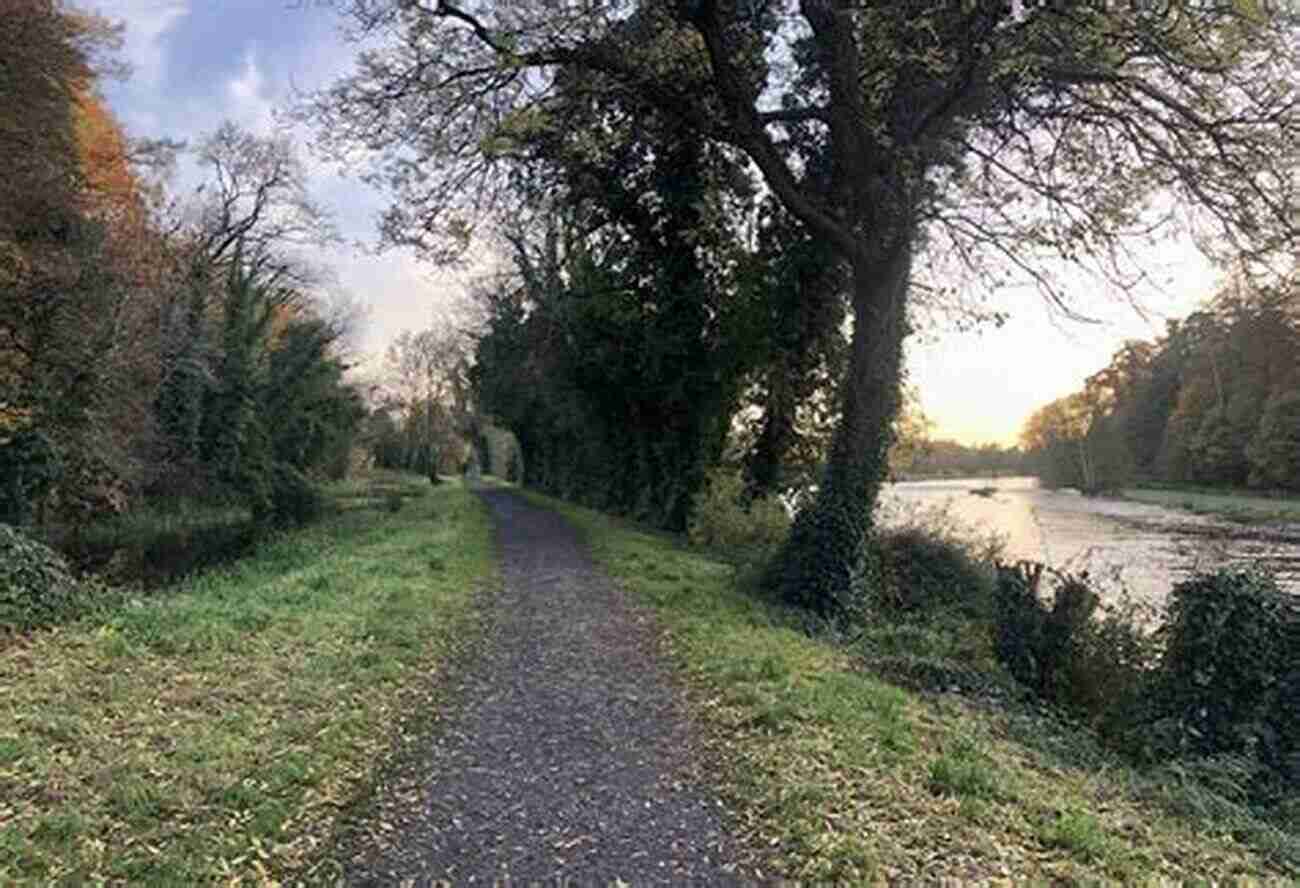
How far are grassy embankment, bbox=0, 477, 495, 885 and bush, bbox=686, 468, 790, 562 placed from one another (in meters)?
7.55

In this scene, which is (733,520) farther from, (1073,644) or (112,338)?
(112,338)

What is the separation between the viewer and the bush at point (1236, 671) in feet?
24.6

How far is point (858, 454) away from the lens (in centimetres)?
1157

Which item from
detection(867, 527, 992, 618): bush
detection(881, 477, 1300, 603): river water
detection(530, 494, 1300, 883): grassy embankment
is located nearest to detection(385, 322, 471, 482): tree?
detection(881, 477, 1300, 603): river water

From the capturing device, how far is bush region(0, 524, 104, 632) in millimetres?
7492

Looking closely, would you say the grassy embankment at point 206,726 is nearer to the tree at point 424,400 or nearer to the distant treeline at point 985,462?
the tree at point 424,400

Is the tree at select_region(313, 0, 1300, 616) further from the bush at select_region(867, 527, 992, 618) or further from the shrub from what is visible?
the shrub

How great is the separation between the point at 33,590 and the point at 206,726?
3.41 meters

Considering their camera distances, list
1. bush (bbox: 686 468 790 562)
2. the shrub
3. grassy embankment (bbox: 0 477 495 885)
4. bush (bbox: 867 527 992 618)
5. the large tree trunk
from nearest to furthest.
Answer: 1. grassy embankment (bbox: 0 477 495 885)
2. the large tree trunk
3. bush (bbox: 867 527 992 618)
4. bush (bbox: 686 468 790 562)
5. the shrub

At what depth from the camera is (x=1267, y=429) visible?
47.2m

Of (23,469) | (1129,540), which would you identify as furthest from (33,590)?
(1129,540)

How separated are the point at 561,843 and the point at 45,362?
20777 millimetres

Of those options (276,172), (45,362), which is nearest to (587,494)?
(45,362)

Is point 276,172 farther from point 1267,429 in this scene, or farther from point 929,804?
point 1267,429
